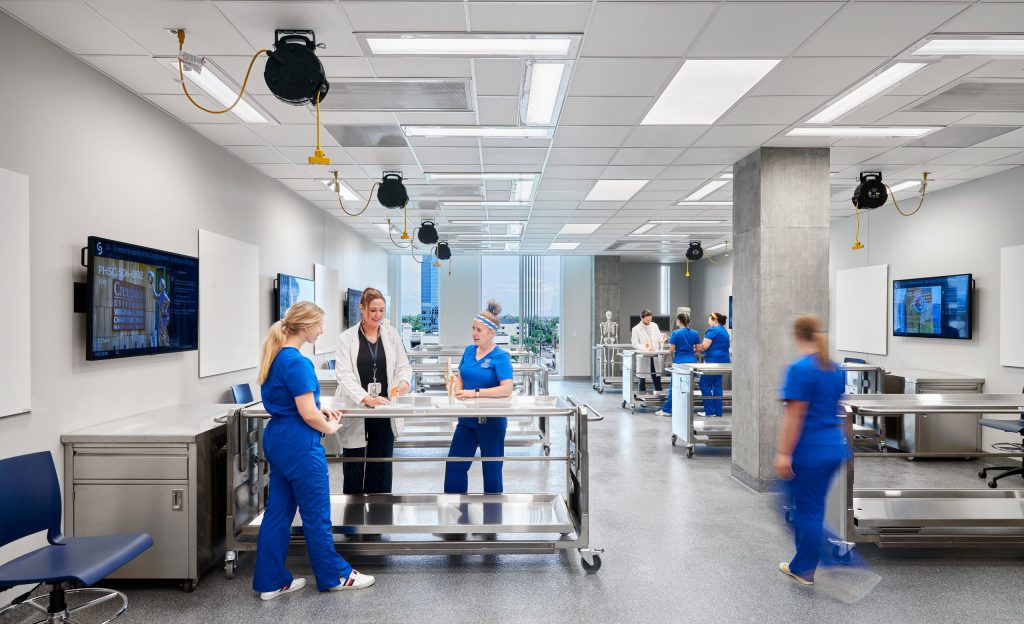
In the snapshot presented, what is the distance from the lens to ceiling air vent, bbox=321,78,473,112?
147 inches

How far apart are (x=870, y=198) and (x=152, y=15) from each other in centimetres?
625

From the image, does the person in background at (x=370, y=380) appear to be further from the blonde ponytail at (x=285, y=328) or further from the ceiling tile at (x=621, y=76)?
the ceiling tile at (x=621, y=76)

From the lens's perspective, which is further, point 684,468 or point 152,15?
point 684,468

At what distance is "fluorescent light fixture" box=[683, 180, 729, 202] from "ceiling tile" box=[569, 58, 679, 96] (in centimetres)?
293

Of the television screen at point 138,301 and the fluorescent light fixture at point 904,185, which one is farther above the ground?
the fluorescent light fixture at point 904,185

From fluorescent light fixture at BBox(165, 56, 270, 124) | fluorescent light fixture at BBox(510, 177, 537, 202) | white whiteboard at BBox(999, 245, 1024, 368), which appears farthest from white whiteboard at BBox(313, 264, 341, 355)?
white whiteboard at BBox(999, 245, 1024, 368)

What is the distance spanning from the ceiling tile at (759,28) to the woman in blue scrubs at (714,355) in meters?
5.38

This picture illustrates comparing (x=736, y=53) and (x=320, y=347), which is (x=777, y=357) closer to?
(x=736, y=53)

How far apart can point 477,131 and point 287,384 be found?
2631 mm

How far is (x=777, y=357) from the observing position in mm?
5066

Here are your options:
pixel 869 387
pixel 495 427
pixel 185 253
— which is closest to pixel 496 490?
pixel 495 427

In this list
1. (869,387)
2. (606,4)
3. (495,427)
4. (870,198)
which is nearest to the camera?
(606,4)

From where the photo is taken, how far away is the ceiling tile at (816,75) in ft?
11.1

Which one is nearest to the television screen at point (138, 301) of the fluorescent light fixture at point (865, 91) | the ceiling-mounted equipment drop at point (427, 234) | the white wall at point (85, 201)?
the white wall at point (85, 201)
